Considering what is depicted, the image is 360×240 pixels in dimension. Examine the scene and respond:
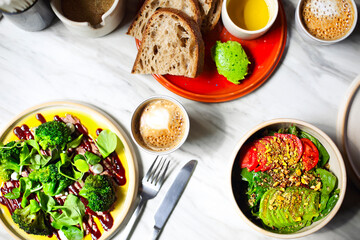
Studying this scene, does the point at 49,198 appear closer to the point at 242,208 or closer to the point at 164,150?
the point at 164,150

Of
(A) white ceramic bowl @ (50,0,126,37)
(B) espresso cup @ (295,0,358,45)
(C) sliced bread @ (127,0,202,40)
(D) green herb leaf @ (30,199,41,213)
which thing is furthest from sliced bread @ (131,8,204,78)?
(D) green herb leaf @ (30,199,41,213)

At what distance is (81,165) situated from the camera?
1.45 meters

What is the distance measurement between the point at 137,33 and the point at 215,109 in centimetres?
51

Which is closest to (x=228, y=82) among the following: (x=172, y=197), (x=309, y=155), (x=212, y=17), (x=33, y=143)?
(x=212, y=17)

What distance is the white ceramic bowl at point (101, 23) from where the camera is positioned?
4.58 ft

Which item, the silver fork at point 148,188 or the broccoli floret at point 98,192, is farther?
the silver fork at point 148,188

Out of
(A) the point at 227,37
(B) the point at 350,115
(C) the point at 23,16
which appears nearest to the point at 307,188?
(B) the point at 350,115

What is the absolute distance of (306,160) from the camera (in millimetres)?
1365

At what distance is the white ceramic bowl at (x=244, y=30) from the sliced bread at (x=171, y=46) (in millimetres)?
137

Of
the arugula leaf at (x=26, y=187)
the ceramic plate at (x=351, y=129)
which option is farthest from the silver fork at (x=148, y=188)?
the ceramic plate at (x=351, y=129)

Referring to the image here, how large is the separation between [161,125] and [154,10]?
54cm

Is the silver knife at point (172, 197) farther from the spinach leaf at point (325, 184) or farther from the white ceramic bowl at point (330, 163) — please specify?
the spinach leaf at point (325, 184)

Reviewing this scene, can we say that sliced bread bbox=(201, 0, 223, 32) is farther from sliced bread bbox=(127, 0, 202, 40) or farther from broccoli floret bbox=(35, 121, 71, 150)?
broccoli floret bbox=(35, 121, 71, 150)

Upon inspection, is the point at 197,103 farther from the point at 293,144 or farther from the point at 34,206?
the point at 34,206
